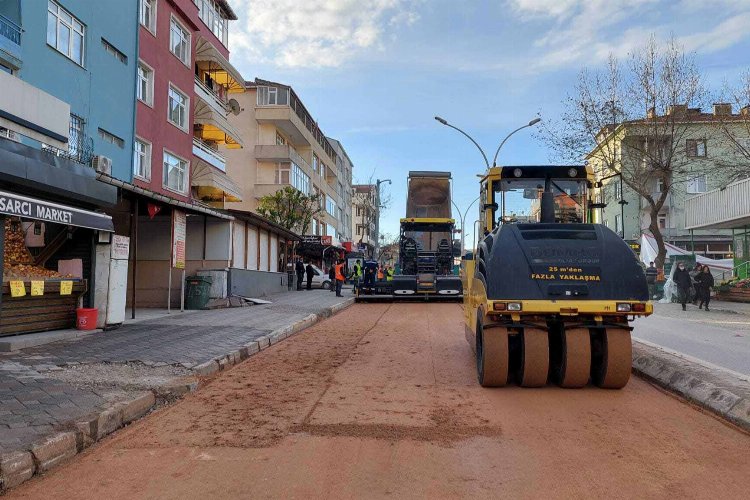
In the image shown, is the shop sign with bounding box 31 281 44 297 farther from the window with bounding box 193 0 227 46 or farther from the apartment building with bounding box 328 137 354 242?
the apartment building with bounding box 328 137 354 242

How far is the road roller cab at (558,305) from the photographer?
6.41m

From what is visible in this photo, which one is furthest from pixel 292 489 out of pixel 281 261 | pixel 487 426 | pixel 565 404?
pixel 281 261

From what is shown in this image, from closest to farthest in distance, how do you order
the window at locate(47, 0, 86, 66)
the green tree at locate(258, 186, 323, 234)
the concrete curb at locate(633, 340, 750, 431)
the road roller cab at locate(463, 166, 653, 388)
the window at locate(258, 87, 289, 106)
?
the concrete curb at locate(633, 340, 750, 431)
the road roller cab at locate(463, 166, 653, 388)
the window at locate(47, 0, 86, 66)
the green tree at locate(258, 186, 323, 234)
the window at locate(258, 87, 289, 106)

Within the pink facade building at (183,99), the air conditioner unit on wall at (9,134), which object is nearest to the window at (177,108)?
the pink facade building at (183,99)

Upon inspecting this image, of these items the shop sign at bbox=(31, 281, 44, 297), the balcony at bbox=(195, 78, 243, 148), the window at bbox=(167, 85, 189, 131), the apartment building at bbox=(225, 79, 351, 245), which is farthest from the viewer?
the apartment building at bbox=(225, 79, 351, 245)

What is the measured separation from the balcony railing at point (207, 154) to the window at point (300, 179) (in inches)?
517

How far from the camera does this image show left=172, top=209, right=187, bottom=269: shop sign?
15195 mm

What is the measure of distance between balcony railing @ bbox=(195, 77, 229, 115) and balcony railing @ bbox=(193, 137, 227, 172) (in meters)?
2.04

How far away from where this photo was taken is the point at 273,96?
42062mm

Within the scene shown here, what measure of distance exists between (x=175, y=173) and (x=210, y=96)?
586 cm

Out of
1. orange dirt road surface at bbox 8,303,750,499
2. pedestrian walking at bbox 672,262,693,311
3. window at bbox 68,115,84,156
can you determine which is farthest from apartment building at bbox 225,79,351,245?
orange dirt road surface at bbox 8,303,750,499

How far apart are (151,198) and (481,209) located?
8120 mm

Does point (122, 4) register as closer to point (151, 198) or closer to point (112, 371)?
point (151, 198)

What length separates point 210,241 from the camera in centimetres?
1939
